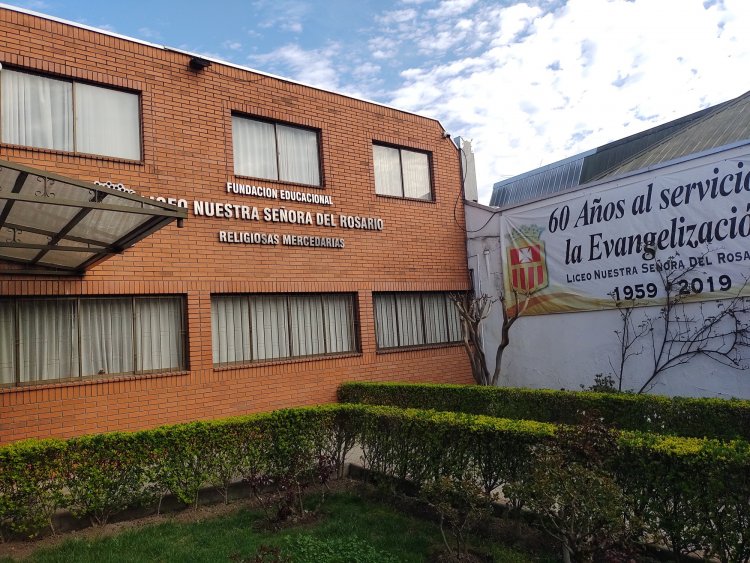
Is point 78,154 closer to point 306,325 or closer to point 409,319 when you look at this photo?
point 306,325

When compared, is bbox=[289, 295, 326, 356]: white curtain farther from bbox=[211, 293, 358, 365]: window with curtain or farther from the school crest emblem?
the school crest emblem

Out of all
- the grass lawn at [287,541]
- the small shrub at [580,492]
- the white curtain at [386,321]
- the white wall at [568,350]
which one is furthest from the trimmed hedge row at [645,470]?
the white wall at [568,350]

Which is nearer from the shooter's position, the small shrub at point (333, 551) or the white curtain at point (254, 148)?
the small shrub at point (333, 551)

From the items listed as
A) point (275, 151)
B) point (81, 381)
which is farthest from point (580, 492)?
point (275, 151)

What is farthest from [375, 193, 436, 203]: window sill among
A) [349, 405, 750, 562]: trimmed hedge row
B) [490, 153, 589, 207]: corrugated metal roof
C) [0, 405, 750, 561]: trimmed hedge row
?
[349, 405, 750, 562]: trimmed hedge row

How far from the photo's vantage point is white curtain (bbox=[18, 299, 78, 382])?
26.0 ft

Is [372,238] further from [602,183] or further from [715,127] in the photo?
[715,127]

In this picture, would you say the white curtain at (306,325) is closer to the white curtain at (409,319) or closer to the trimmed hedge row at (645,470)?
the white curtain at (409,319)

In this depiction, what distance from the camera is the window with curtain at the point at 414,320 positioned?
1236cm

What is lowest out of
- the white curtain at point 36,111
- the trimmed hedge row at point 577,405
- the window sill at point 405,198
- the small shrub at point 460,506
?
the small shrub at point 460,506

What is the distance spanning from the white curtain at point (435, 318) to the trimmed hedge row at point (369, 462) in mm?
5877

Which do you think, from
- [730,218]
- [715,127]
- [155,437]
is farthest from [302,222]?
[715,127]

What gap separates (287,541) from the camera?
518cm

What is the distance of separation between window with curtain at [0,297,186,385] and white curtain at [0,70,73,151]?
93.1 inches
